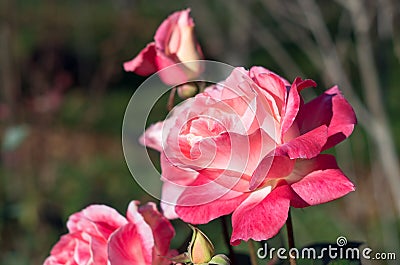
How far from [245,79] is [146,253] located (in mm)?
150

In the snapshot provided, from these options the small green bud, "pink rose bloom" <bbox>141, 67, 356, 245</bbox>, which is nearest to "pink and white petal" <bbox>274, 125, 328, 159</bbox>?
"pink rose bloom" <bbox>141, 67, 356, 245</bbox>

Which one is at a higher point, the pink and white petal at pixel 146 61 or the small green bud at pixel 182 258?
the pink and white petal at pixel 146 61

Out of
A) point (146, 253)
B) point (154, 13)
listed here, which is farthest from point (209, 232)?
point (154, 13)

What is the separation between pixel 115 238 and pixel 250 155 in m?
0.12

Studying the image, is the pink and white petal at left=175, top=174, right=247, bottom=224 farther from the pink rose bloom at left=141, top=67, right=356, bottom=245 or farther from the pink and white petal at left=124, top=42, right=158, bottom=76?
the pink and white petal at left=124, top=42, right=158, bottom=76

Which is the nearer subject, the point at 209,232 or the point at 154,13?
the point at 209,232

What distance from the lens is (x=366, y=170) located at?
420 centimetres

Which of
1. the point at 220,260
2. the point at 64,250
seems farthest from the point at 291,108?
the point at 64,250

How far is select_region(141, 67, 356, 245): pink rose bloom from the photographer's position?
0.46 metres

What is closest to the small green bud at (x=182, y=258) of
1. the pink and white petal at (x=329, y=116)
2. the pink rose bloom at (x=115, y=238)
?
the pink rose bloom at (x=115, y=238)

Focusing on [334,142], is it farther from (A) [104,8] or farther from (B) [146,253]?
(A) [104,8]

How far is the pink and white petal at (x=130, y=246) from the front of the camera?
516 mm

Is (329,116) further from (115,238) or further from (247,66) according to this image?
(247,66)

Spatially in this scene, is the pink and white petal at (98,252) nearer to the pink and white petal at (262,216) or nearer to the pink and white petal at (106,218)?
the pink and white petal at (106,218)
